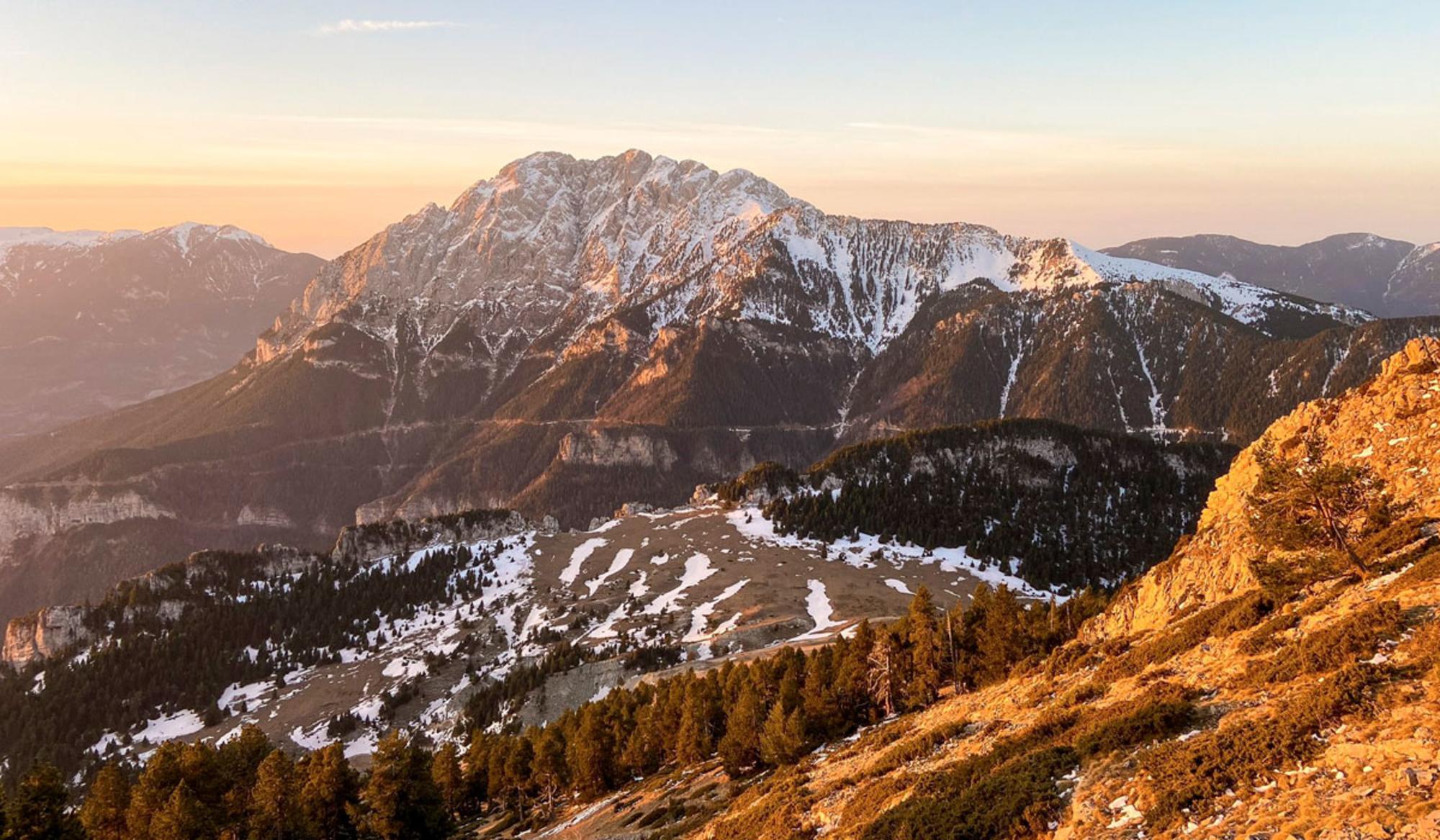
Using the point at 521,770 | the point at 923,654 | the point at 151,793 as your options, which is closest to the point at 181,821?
the point at 151,793

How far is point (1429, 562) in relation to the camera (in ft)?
110

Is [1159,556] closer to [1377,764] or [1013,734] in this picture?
[1013,734]

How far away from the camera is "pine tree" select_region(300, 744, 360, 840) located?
74.1 meters

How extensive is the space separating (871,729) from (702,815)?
15927 mm

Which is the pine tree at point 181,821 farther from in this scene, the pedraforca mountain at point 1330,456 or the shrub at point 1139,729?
the pedraforca mountain at point 1330,456

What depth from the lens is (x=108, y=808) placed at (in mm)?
68125

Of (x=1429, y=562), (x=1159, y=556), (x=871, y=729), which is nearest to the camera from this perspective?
(x=1429, y=562)

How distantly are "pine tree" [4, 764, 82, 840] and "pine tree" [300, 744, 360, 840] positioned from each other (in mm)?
20010

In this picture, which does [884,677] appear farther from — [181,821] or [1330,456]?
[181,821]

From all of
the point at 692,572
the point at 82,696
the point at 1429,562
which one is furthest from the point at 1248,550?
the point at 82,696

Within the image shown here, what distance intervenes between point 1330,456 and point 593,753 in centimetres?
6558

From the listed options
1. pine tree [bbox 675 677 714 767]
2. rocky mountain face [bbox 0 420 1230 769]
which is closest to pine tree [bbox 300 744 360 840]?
pine tree [bbox 675 677 714 767]

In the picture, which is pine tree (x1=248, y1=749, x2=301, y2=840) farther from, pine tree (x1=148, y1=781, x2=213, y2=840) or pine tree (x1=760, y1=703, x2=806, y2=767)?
pine tree (x1=760, y1=703, x2=806, y2=767)

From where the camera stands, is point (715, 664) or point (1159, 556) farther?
point (1159, 556)
